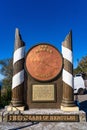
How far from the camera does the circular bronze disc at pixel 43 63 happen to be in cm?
711

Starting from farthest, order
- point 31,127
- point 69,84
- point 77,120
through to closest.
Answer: point 69,84 < point 77,120 < point 31,127

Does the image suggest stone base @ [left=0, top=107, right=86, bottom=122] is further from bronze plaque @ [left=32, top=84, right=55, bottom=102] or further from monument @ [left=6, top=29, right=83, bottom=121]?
bronze plaque @ [left=32, top=84, right=55, bottom=102]

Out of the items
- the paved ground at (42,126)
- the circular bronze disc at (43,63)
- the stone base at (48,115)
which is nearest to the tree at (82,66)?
the circular bronze disc at (43,63)

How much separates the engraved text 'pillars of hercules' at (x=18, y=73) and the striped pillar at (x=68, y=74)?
1591 mm

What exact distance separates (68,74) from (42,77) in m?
1.01

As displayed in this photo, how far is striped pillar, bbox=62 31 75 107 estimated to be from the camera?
678 cm

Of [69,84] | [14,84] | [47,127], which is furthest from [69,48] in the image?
[47,127]

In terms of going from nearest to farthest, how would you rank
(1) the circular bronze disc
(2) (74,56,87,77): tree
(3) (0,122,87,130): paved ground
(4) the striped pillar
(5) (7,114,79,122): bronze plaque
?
1. (3) (0,122,87,130): paved ground
2. (5) (7,114,79,122): bronze plaque
3. (4) the striped pillar
4. (1) the circular bronze disc
5. (2) (74,56,87,77): tree

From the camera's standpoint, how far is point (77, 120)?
623 cm

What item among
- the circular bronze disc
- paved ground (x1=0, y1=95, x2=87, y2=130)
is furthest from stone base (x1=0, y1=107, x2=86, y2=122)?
the circular bronze disc

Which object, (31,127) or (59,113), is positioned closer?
(31,127)

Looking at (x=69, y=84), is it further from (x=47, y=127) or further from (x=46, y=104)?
(x=47, y=127)

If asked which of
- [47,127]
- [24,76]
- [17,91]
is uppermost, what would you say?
[24,76]

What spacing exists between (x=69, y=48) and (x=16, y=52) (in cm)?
202
